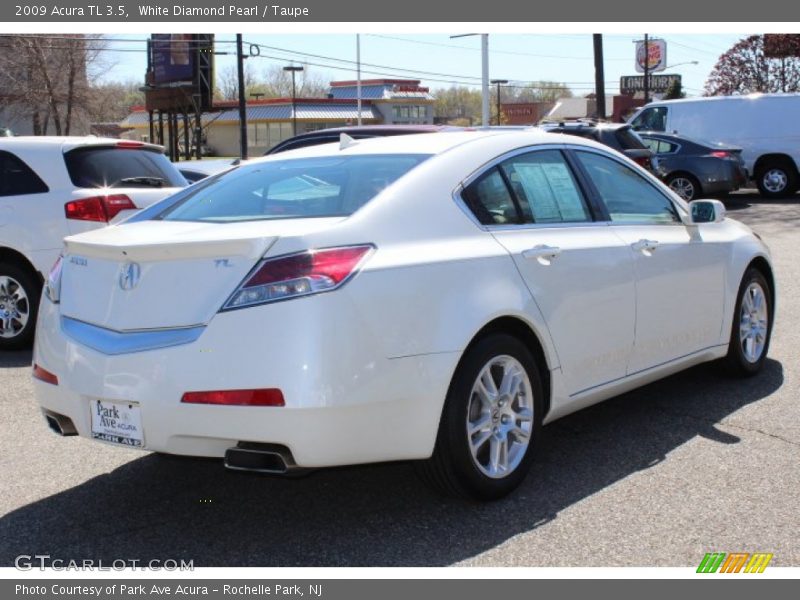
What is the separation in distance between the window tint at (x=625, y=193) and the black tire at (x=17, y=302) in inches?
188

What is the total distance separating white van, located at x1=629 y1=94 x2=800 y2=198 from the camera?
21484mm

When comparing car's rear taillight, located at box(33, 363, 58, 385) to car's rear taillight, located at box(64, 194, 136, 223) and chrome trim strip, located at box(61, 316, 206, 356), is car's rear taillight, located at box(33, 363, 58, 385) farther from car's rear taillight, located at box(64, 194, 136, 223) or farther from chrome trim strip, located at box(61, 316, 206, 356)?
car's rear taillight, located at box(64, 194, 136, 223)

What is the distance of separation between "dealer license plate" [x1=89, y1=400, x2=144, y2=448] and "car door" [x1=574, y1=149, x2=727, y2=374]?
2.58 m

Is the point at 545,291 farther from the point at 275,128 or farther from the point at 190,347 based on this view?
the point at 275,128

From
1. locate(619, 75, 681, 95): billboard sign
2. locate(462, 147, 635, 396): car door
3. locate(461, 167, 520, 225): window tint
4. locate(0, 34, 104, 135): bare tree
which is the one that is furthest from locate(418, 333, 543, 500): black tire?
locate(619, 75, 681, 95): billboard sign

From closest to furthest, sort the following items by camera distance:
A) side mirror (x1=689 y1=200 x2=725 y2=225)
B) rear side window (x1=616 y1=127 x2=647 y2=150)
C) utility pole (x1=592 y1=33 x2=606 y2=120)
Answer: side mirror (x1=689 y1=200 x2=725 y2=225), rear side window (x1=616 y1=127 x2=647 y2=150), utility pole (x1=592 y1=33 x2=606 y2=120)

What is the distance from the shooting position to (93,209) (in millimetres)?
7820

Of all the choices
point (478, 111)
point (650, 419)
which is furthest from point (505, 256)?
point (478, 111)

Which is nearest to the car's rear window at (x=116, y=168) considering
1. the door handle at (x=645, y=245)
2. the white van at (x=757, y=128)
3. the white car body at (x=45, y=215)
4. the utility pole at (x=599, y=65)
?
the white car body at (x=45, y=215)

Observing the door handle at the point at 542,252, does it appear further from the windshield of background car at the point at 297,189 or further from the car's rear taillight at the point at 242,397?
the car's rear taillight at the point at 242,397

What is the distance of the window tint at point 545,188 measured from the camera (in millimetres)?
4688

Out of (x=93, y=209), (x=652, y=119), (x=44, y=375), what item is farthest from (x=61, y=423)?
(x=652, y=119)

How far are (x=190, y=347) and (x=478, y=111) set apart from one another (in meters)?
145

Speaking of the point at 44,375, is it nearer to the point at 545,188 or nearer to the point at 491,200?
the point at 491,200
